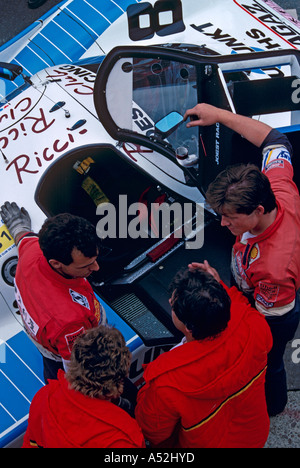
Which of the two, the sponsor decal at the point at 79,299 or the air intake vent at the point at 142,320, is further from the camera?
the air intake vent at the point at 142,320

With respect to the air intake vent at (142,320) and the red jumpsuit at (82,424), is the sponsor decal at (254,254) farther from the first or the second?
the red jumpsuit at (82,424)

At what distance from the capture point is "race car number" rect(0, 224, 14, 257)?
239cm

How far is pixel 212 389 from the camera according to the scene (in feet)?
5.37

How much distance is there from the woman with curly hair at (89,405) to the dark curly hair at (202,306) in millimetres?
271

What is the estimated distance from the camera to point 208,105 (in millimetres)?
2396

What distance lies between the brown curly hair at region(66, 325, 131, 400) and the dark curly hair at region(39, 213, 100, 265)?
1.31 feet

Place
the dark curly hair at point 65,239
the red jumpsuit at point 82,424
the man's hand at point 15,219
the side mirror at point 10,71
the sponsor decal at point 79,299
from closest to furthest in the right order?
the red jumpsuit at point 82,424, the dark curly hair at point 65,239, the sponsor decal at point 79,299, the man's hand at point 15,219, the side mirror at point 10,71

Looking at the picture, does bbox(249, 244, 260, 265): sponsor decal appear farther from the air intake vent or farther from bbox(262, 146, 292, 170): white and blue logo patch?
the air intake vent

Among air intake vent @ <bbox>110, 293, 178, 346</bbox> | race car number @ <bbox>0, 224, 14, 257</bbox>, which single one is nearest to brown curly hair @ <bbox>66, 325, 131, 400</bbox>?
air intake vent @ <bbox>110, 293, 178, 346</bbox>

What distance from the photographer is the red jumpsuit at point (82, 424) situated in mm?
1487

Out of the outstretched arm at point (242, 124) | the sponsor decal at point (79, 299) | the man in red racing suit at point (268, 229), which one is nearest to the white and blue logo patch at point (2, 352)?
the sponsor decal at point (79, 299)
